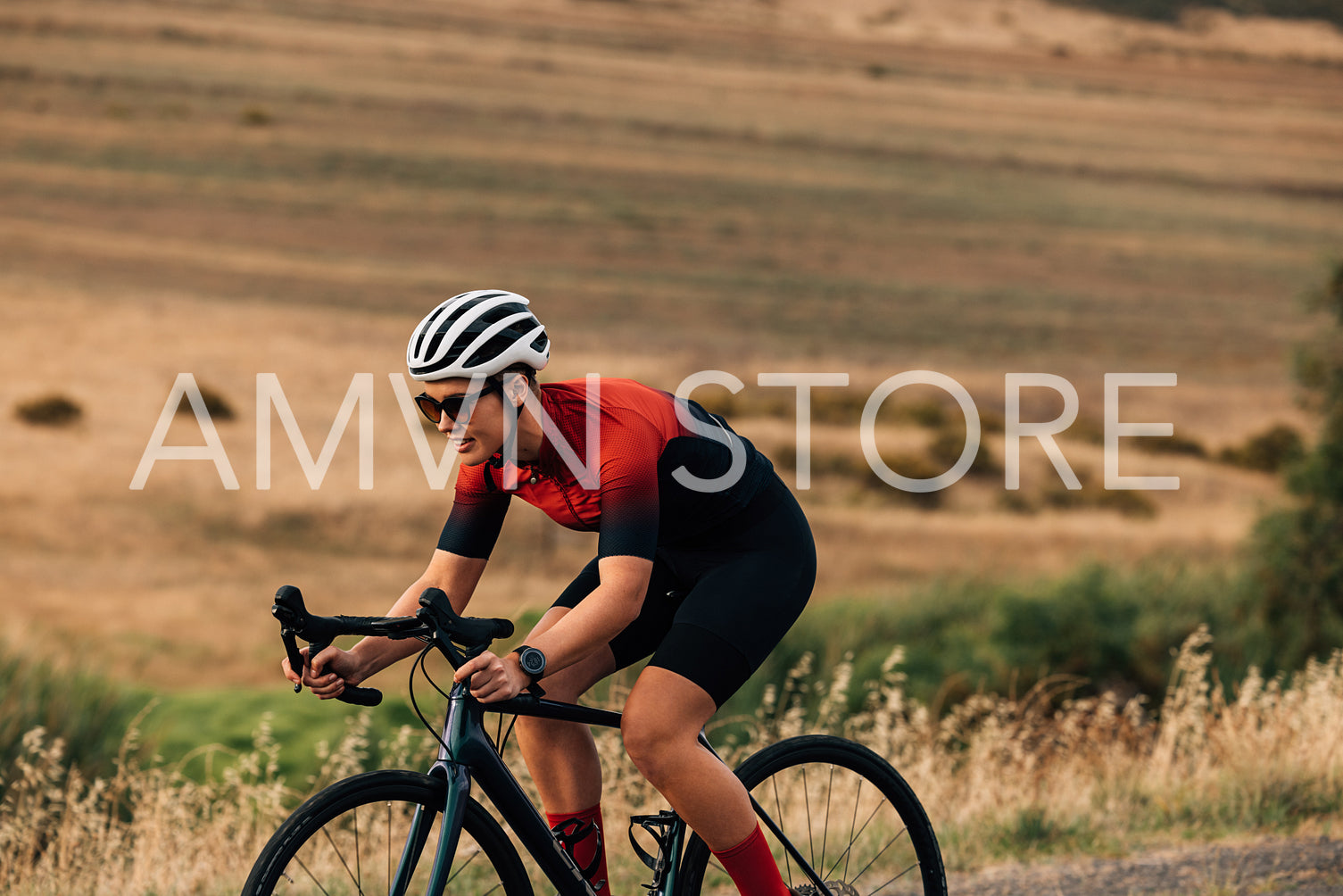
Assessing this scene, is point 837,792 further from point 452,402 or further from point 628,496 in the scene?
point 452,402

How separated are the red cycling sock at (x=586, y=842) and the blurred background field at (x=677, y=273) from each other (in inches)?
185

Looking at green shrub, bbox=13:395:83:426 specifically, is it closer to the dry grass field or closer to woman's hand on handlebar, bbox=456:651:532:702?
the dry grass field

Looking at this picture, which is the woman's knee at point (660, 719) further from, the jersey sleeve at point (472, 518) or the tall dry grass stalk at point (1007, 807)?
the tall dry grass stalk at point (1007, 807)

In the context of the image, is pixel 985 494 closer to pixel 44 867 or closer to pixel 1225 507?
pixel 1225 507

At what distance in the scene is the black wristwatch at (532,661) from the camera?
10.2ft

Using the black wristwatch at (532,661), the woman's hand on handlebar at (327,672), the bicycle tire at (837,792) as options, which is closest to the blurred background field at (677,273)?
the bicycle tire at (837,792)

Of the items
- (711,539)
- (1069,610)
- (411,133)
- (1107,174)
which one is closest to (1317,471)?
(1069,610)

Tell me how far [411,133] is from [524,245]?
2955cm

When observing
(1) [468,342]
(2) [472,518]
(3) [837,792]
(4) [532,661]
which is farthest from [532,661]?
(3) [837,792]

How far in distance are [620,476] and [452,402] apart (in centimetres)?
49

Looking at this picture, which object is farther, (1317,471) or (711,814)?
(1317,471)

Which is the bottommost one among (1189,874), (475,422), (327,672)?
(1189,874)

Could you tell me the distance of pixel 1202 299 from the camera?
2958 inches

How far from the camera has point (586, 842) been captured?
12.6 ft
